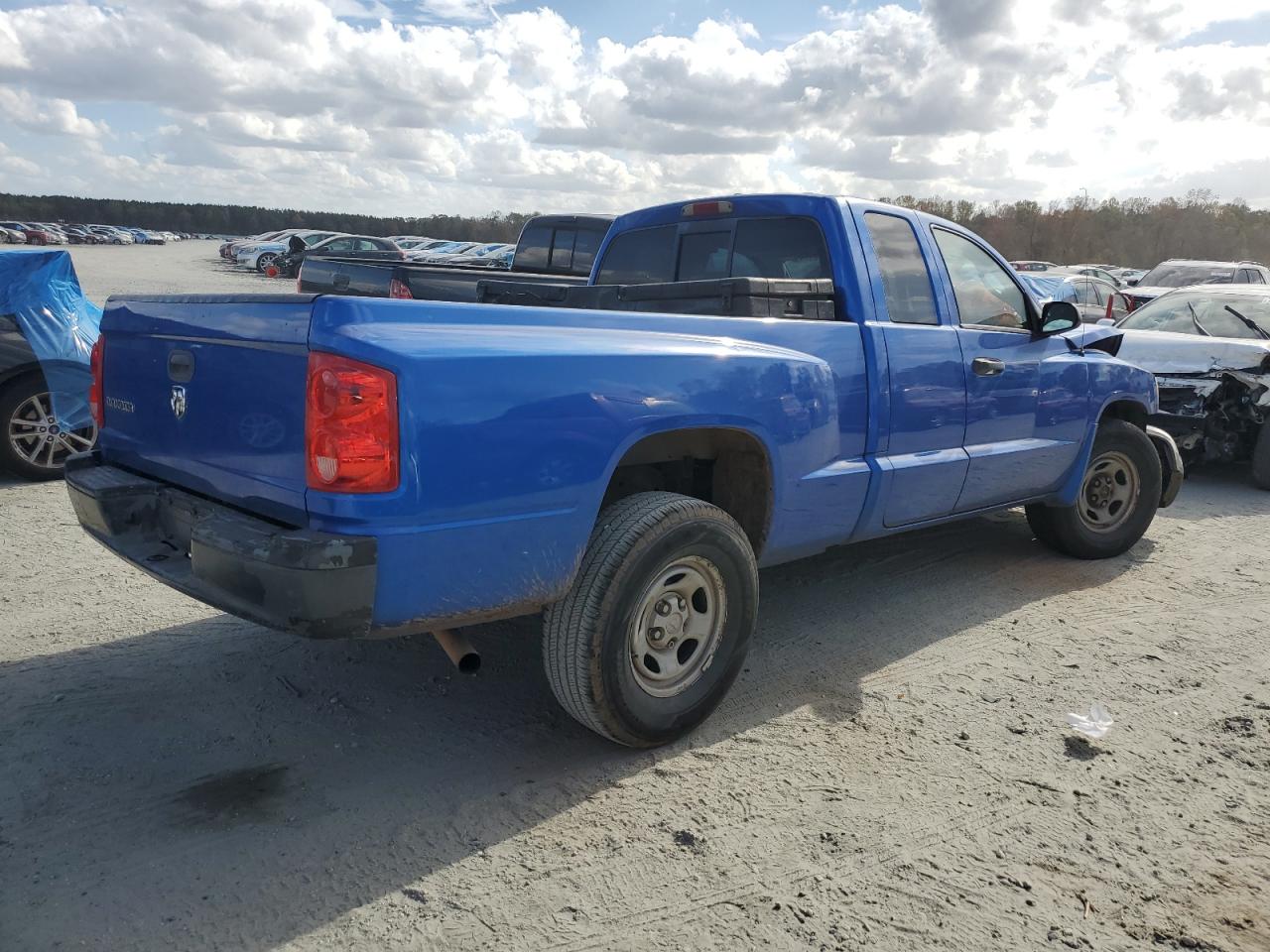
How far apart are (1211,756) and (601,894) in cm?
238

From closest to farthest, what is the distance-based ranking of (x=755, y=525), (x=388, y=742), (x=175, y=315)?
(x=175, y=315), (x=388, y=742), (x=755, y=525)

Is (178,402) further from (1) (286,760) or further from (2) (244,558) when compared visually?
(1) (286,760)

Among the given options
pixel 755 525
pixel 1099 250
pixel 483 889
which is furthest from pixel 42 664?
pixel 1099 250

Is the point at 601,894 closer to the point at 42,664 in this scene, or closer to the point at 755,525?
the point at 755,525

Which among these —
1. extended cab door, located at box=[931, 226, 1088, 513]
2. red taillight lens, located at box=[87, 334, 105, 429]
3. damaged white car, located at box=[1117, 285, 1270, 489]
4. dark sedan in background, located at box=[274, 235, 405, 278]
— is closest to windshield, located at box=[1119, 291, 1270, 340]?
damaged white car, located at box=[1117, 285, 1270, 489]

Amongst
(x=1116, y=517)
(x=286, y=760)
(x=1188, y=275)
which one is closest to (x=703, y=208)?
(x=286, y=760)

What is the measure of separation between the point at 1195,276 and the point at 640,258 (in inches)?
592

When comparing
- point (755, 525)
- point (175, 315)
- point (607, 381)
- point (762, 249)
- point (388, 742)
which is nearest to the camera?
point (607, 381)

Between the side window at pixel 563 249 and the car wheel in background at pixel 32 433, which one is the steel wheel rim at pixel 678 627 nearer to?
the car wheel in background at pixel 32 433

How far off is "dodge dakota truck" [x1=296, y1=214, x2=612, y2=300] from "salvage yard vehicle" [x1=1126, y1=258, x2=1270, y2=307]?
10062mm

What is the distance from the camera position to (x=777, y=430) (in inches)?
137

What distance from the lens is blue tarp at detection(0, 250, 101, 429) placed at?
6.49 metres

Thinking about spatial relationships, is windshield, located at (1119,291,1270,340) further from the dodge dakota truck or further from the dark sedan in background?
the dark sedan in background

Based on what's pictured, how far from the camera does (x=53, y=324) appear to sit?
659 cm
